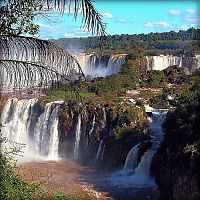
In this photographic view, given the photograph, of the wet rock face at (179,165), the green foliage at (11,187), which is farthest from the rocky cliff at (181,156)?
the green foliage at (11,187)

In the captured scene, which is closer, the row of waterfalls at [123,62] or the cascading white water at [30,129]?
the cascading white water at [30,129]

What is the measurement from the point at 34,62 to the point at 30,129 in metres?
22.2

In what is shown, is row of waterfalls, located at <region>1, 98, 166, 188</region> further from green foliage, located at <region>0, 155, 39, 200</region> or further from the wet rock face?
green foliage, located at <region>0, 155, 39, 200</region>

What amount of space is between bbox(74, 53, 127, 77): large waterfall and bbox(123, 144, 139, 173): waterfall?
17211 mm

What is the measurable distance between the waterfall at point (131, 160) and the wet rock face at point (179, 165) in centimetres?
190

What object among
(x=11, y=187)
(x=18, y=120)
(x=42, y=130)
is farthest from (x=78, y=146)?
(x=11, y=187)

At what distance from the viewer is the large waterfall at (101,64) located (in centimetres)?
3747

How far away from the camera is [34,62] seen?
3.74 m

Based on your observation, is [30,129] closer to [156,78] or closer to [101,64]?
[156,78]

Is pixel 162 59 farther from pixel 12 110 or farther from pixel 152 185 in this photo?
pixel 152 185

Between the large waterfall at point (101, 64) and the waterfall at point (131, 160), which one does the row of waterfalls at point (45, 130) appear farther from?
the large waterfall at point (101, 64)

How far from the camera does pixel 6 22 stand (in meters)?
4.10

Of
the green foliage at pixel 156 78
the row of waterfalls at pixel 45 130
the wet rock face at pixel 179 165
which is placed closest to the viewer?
the wet rock face at pixel 179 165

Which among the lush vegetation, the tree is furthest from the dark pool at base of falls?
the lush vegetation
